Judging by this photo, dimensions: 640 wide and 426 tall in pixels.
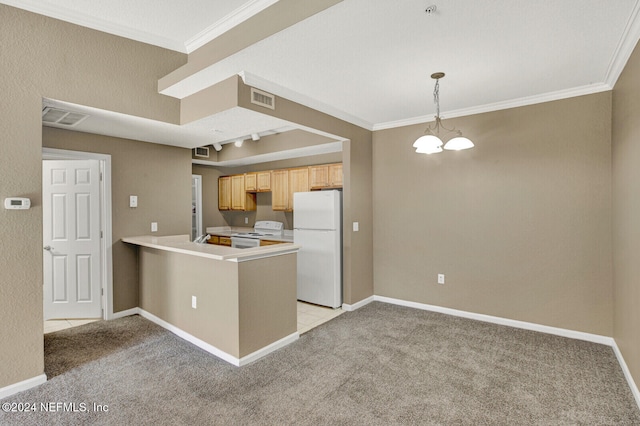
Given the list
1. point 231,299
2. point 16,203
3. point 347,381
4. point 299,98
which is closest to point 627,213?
point 347,381

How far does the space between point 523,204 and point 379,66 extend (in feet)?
7.22

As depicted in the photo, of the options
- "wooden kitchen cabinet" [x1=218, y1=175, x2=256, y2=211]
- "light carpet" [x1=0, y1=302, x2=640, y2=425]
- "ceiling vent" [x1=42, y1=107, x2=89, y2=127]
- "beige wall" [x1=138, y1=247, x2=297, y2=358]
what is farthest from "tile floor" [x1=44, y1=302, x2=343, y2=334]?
"wooden kitchen cabinet" [x1=218, y1=175, x2=256, y2=211]

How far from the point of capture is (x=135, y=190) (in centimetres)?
408

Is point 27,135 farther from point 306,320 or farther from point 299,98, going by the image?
point 306,320

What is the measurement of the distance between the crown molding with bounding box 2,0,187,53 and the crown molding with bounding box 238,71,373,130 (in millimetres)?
765

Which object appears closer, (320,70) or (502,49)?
(502,49)

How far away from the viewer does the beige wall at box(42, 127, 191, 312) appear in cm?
386

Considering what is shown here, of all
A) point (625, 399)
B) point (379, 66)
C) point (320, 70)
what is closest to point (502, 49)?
point (379, 66)

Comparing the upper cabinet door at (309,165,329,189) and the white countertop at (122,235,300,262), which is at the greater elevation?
the upper cabinet door at (309,165,329,189)

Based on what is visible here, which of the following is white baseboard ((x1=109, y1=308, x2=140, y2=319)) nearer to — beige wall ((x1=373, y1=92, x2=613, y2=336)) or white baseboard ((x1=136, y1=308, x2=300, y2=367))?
white baseboard ((x1=136, y1=308, x2=300, y2=367))

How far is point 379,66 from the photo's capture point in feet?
8.76

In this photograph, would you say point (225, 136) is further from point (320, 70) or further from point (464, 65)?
point (464, 65)

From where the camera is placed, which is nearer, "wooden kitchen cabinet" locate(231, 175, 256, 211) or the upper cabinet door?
the upper cabinet door

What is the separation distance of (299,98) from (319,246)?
1.90 meters
